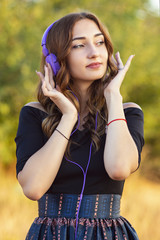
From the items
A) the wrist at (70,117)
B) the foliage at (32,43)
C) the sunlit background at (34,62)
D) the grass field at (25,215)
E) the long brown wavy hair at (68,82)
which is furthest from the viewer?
the foliage at (32,43)

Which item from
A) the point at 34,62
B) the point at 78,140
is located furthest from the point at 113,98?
the point at 34,62

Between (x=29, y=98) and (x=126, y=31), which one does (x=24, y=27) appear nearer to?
(x=29, y=98)

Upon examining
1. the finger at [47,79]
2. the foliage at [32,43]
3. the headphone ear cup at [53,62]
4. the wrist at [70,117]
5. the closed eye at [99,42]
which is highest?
the foliage at [32,43]

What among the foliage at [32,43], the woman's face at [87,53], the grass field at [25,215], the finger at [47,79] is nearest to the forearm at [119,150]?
the woman's face at [87,53]

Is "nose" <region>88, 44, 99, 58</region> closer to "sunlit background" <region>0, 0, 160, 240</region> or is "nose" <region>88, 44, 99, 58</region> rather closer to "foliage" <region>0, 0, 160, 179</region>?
"sunlit background" <region>0, 0, 160, 240</region>

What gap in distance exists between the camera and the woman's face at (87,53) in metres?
2.52

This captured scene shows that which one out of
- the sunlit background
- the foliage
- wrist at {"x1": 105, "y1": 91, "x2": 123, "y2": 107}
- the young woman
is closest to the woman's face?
the young woman

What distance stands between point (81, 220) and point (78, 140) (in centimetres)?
46

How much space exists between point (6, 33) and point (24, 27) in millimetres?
456

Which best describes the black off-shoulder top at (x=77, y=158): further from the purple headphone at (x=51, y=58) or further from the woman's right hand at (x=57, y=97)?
the purple headphone at (x=51, y=58)

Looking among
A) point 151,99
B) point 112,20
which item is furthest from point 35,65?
point 151,99

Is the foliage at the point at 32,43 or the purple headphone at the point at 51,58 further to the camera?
the foliage at the point at 32,43

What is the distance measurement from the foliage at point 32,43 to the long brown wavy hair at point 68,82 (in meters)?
6.74

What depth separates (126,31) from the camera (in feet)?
38.2
